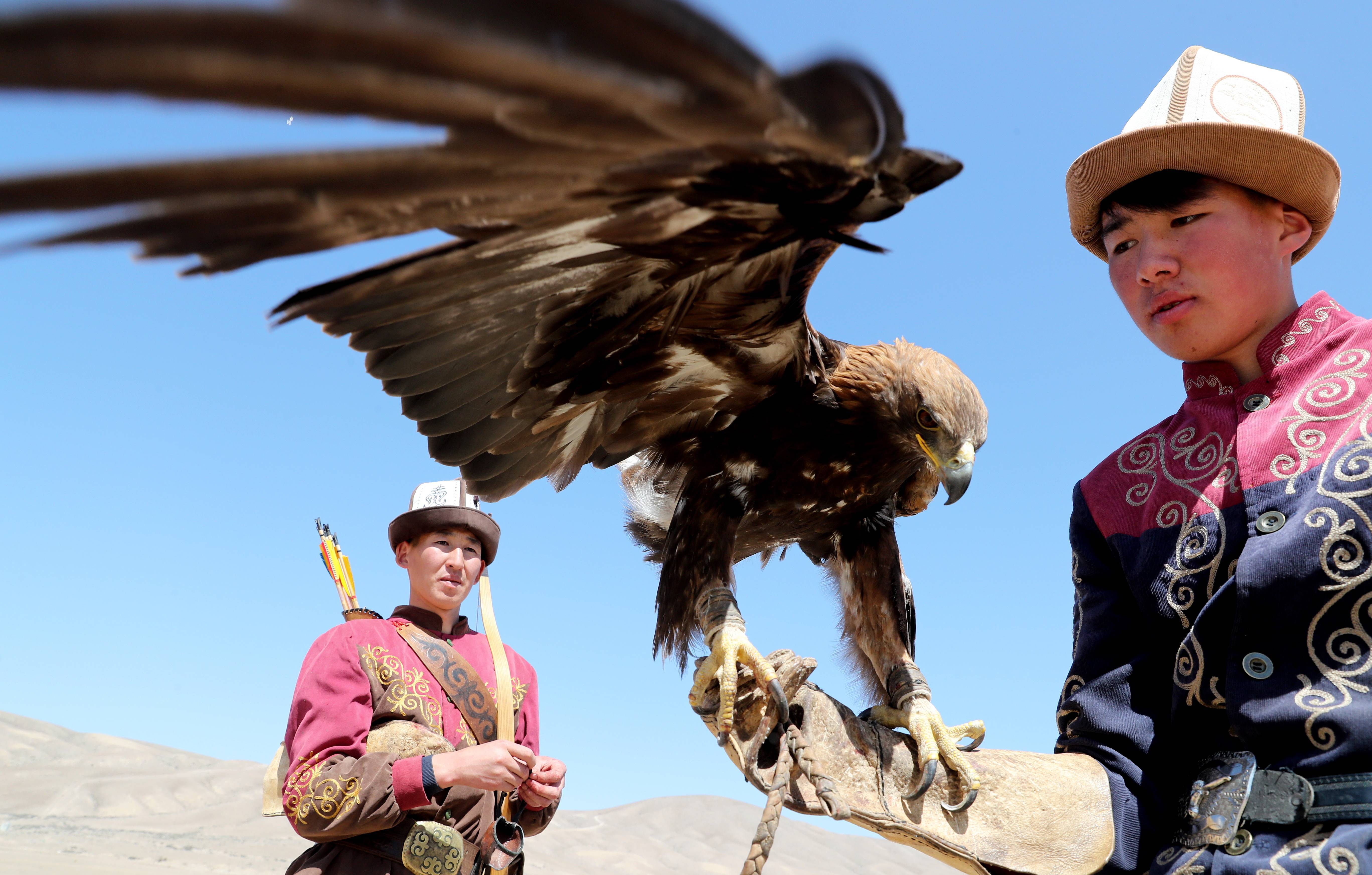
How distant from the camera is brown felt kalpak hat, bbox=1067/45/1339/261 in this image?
208 cm

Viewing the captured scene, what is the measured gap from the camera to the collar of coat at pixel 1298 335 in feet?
6.80

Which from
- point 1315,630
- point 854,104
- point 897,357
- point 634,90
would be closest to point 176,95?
point 634,90

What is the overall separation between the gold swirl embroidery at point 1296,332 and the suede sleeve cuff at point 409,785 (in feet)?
8.69

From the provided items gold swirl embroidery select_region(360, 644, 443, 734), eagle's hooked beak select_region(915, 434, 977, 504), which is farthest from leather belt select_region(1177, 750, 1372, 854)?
gold swirl embroidery select_region(360, 644, 443, 734)

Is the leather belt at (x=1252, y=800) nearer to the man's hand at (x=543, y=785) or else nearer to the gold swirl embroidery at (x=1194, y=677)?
the gold swirl embroidery at (x=1194, y=677)

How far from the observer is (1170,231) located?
2.15 meters

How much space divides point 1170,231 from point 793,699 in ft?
4.89

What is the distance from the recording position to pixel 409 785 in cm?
291

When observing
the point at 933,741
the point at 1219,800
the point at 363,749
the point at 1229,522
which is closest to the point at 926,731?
the point at 933,741

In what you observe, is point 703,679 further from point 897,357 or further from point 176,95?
point 176,95

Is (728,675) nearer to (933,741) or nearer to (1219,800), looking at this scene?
(933,741)

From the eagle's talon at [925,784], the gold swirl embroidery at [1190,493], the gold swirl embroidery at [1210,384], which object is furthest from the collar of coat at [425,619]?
the gold swirl embroidery at [1210,384]

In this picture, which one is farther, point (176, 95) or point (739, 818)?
point (739, 818)

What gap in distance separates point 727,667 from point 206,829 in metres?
25.7
